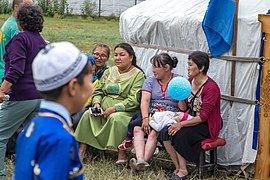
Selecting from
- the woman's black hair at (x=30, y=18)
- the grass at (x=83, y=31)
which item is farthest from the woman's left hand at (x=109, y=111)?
the grass at (x=83, y=31)

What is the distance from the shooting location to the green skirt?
625 centimetres

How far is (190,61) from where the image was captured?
5.76 m

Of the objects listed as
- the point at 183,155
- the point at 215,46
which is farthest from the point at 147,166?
the point at 215,46

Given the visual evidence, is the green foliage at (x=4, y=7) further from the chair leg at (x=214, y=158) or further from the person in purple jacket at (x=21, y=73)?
the person in purple jacket at (x=21, y=73)

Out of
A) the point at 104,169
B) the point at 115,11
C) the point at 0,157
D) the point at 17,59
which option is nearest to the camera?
the point at 17,59

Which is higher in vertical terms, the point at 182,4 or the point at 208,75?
the point at 182,4

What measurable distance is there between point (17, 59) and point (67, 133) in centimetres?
250

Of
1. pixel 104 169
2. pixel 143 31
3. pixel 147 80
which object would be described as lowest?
pixel 104 169

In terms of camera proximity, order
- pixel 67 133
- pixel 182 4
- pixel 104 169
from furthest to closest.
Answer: pixel 182 4, pixel 104 169, pixel 67 133

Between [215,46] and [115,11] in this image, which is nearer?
[215,46]

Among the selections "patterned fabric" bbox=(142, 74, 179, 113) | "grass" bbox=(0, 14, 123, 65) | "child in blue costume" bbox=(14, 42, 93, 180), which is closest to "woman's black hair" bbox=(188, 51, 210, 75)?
"patterned fabric" bbox=(142, 74, 179, 113)

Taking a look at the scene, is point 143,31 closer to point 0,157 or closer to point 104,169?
point 104,169

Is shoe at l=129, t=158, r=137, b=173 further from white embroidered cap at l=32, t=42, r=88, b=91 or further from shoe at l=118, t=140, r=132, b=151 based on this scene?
white embroidered cap at l=32, t=42, r=88, b=91

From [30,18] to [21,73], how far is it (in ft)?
1.47
